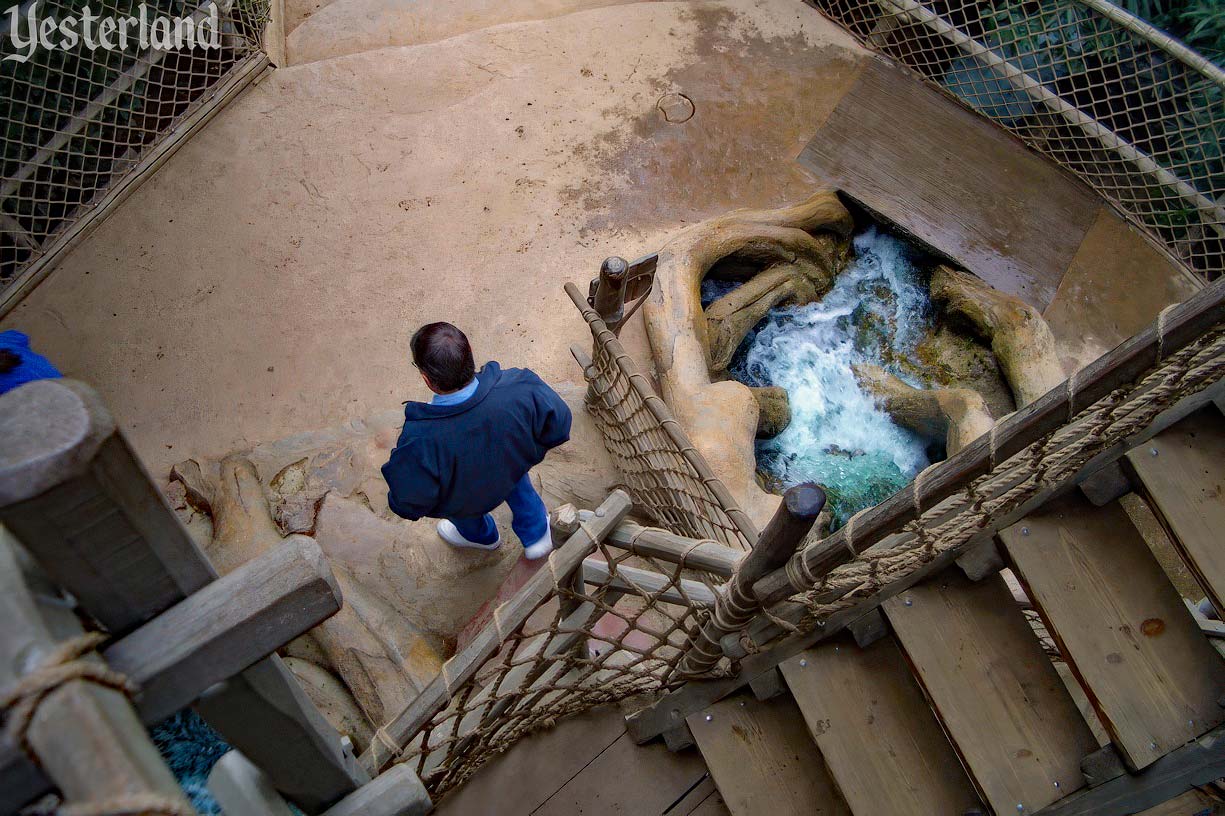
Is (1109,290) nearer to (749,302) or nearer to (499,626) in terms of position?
(749,302)

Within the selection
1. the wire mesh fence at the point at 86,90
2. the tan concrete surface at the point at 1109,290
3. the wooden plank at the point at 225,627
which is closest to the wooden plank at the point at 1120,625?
the wooden plank at the point at 225,627

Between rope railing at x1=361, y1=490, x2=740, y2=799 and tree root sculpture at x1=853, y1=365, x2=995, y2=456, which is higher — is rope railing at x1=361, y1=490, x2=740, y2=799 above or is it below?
above

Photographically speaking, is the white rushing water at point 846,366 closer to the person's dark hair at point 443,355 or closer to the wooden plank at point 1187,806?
the wooden plank at point 1187,806

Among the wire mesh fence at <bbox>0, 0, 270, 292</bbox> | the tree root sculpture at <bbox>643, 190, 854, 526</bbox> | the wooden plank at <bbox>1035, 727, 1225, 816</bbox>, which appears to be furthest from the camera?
the wire mesh fence at <bbox>0, 0, 270, 292</bbox>

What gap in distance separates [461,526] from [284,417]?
1182mm

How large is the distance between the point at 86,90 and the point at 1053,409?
4435 mm

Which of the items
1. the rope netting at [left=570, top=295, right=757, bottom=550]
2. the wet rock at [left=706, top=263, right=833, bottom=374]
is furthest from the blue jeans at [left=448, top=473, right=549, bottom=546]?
the wet rock at [left=706, top=263, right=833, bottom=374]

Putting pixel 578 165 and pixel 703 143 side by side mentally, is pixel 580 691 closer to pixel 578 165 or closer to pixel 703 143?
pixel 578 165

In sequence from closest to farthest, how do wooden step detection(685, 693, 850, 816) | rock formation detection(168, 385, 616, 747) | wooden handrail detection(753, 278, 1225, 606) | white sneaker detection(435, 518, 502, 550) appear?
wooden handrail detection(753, 278, 1225, 606) → wooden step detection(685, 693, 850, 816) → rock formation detection(168, 385, 616, 747) → white sneaker detection(435, 518, 502, 550)

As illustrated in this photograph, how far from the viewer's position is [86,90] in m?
3.77

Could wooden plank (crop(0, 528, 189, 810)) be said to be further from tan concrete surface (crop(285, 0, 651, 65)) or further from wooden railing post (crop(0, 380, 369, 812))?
tan concrete surface (crop(285, 0, 651, 65))

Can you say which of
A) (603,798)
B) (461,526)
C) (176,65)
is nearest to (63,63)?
(176,65)

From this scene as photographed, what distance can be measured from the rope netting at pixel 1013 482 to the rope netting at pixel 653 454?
46cm

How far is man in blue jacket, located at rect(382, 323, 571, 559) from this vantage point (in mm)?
2174
